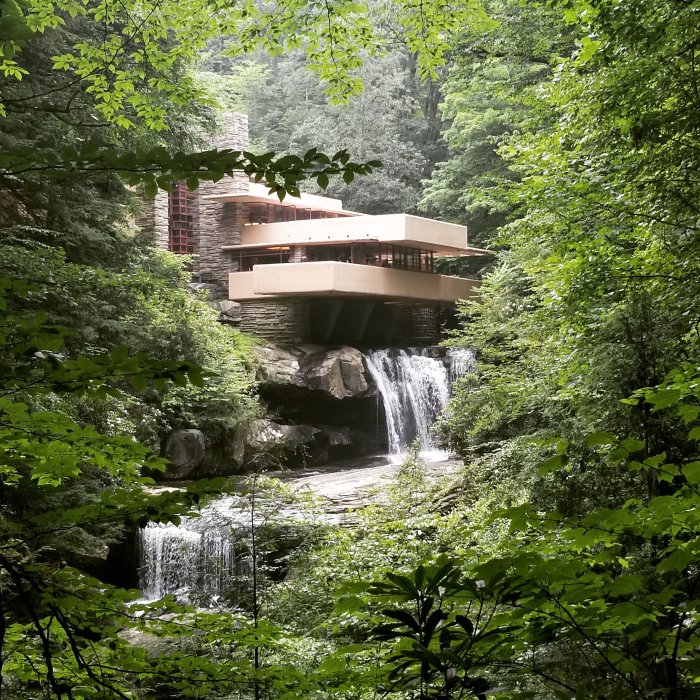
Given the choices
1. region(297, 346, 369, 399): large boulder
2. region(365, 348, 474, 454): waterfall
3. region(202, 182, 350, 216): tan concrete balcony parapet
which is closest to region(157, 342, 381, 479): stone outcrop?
region(297, 346, 369, 399): large boulder

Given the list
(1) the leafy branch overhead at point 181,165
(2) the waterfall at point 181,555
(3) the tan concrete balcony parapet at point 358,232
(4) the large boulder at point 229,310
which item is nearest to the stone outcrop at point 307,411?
(4) the large boulder at point 229,310

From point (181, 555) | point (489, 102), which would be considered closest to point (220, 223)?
point (489, 102)

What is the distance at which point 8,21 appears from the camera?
6.29ft

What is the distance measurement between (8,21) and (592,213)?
15.2 feet

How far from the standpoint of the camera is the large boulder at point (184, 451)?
1273cm

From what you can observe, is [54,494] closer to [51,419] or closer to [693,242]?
[51,419]

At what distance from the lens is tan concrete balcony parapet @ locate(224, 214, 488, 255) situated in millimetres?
19172

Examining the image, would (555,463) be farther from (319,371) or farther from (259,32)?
(319,371)

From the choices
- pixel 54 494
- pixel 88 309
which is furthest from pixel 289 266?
pixel 54 494

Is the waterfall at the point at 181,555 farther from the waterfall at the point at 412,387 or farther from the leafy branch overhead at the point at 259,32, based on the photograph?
the waterfall at the point at 412,387

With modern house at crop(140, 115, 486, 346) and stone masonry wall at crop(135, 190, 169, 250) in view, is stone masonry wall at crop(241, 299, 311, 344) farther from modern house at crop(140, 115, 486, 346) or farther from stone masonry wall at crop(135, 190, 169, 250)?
Answer: stone masonry wall at crop(135, 190, 169, 250)

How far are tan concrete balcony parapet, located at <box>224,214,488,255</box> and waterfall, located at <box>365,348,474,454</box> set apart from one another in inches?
122

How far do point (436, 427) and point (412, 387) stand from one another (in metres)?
6.32

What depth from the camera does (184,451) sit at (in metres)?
12.9
